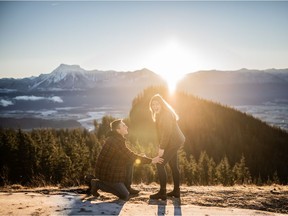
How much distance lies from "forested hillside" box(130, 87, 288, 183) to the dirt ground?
121 ft

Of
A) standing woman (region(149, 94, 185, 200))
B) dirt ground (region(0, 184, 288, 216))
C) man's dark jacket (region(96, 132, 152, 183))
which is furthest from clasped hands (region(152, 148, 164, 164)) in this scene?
dirt ground (region(0, 184, 288, 216))

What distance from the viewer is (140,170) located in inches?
1184

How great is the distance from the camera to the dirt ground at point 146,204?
19.9ft

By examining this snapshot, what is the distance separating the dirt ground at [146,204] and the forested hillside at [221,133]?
121ft

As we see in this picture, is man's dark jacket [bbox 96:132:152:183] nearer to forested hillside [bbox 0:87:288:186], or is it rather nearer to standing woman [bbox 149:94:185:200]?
standing woman [bbox 149:94:185:200]

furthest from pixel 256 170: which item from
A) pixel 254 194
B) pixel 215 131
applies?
pixel 254 194

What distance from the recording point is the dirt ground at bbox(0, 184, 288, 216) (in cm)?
605

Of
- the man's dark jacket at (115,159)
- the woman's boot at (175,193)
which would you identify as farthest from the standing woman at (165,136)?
the man's dark jacket at (115,159)

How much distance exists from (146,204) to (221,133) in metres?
55.1

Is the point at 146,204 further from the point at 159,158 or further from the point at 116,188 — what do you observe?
the point at 159,158

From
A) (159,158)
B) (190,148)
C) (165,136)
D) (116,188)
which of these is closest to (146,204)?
(116,188)

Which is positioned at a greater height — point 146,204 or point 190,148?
point 146,204

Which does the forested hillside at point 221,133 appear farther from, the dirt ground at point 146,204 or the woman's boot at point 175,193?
the woman's boot at point 175,193

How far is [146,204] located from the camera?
6742 millimetres
